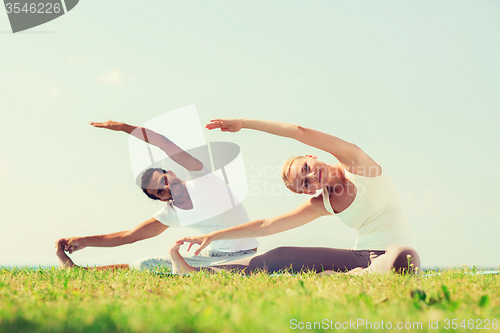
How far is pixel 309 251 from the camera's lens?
4922 mm

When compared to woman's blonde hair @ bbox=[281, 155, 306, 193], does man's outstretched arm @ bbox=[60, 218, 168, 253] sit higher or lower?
lower

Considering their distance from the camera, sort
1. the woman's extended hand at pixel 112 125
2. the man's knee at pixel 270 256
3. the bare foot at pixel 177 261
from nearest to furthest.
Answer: the bare foot at pixel 177 261 → the man's knee at pixel 270 256 → the woman's extended hand at pixel 112 125

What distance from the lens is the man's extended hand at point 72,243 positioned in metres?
6.33

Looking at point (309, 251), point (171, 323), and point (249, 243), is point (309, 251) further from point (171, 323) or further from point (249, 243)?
point (171, 323)

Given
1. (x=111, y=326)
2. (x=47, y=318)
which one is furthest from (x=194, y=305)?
(x=47, y=318)

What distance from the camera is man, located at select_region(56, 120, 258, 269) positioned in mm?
5602

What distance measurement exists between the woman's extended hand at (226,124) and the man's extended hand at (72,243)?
10.9ft

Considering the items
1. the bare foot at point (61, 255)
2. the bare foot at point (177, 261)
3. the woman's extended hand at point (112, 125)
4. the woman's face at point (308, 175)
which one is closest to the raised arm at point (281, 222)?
the woman's face at point (308, 175)

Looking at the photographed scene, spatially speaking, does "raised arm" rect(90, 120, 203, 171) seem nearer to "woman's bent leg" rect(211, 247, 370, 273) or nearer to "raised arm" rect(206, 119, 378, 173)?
"raised arm" rect(206, 119, 378, 173)

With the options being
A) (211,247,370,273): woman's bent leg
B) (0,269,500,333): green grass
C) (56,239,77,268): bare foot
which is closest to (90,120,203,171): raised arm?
(211,247,370,273): woman's bent leg

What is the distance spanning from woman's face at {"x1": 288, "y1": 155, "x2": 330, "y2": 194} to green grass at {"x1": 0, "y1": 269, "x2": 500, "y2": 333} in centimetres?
113

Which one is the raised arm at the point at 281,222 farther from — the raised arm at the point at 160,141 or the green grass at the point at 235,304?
the raised arm at the point at 160,141

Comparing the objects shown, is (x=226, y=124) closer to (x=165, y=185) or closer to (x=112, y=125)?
(x=165, y=185)

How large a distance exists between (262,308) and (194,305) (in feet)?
1.64
